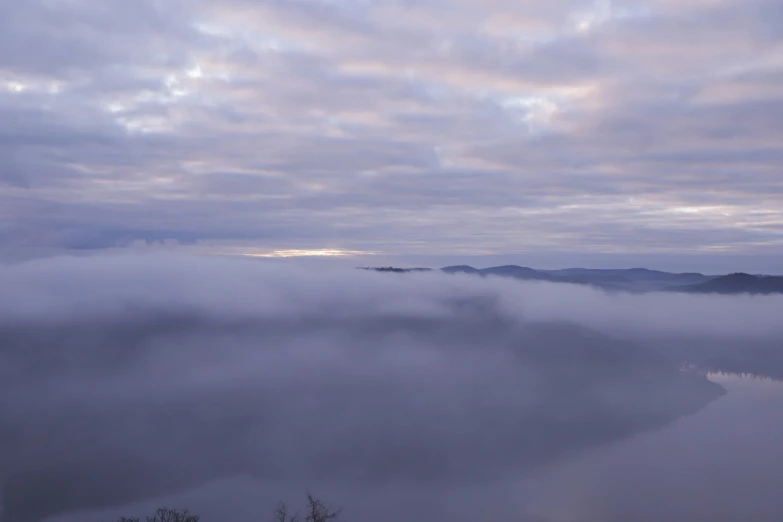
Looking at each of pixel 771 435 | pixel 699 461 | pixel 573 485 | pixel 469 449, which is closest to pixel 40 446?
pixel 469 449

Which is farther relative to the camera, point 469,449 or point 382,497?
point 469,449

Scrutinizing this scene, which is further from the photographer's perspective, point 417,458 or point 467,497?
point 417,458

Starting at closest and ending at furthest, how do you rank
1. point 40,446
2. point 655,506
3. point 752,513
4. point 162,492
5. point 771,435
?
point 752,513 < point 655,506 < point 162,492 < point 771,435 < point 40,446

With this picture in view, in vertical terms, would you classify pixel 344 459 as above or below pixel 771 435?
below

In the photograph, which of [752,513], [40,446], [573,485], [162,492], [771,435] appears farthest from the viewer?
[40,446]

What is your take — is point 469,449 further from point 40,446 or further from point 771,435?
point 40,446

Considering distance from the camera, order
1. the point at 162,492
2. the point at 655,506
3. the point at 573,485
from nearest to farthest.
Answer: the point at 655,506 → the point at 573,485 → the point at 162,492

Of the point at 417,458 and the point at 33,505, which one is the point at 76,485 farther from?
the point at 417,458

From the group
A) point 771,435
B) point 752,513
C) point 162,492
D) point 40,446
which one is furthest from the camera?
point 40,446

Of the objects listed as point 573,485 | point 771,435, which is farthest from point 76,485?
point 771,435
